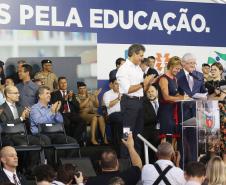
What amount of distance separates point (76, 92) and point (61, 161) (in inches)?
128

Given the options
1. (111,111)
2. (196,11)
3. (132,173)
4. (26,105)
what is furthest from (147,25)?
(132,173)

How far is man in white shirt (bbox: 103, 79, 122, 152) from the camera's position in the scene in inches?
538

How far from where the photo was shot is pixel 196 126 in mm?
11406

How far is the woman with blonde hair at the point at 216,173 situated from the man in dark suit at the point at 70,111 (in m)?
4.81

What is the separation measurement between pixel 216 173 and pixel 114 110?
17.7 ft

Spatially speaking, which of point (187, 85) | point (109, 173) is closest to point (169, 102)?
point (187, 85)

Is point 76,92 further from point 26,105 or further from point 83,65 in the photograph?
point 26,105

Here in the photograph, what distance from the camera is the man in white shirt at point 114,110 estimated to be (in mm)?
13664

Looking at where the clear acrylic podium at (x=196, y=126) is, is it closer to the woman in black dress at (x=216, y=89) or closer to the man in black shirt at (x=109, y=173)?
the woman in black dress at (x=216, y=89)

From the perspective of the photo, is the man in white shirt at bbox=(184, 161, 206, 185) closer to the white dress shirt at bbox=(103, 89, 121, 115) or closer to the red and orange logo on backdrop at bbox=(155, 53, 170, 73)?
the white dress shirt at bbox=(103, 89, 121, 115)

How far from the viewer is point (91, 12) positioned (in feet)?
49.2

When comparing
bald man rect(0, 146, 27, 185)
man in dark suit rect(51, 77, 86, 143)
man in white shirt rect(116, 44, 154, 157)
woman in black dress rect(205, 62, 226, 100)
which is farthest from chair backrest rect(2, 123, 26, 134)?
woman in black dress rect(205, 62, 226, 100)

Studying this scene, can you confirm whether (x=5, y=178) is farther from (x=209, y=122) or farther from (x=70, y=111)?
(x=70, y=111)

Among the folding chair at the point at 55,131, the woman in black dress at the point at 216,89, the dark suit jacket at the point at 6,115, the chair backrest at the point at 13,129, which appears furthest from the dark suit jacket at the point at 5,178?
the woman in black dress at the point at 216,89
